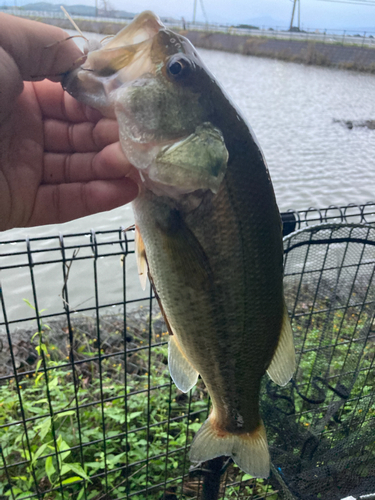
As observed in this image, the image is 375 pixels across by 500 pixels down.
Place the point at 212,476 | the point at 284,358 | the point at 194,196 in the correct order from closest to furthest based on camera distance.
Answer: the point at 194,196
the point at 284,358
the point at 212,476

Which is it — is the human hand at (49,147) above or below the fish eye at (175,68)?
below

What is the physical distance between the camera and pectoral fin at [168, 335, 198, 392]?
6.00ft

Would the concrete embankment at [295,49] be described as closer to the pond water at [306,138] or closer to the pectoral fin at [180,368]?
the pond water at [306,138]

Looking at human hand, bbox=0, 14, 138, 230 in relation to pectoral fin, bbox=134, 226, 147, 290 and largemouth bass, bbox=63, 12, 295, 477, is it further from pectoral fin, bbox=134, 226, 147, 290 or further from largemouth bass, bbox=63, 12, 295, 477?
pectoral fin, bbox=134, 226, 147, 290

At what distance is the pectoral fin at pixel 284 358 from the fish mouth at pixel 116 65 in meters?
1.19

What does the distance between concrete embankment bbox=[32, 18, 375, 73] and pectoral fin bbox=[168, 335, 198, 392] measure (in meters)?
30.4

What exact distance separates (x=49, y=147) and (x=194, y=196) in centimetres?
62

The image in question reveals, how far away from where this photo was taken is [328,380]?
110 inches

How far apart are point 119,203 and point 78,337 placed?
133 inches

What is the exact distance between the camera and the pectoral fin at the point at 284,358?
179 cm

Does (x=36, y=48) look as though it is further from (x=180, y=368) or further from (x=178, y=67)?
(x=180, y=368)

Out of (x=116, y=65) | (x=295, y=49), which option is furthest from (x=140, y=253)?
(x=295, y=49)

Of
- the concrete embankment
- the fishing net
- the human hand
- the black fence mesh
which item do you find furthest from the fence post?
the concrete embankment

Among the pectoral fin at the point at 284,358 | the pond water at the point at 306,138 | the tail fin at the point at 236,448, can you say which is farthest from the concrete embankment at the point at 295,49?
the tail fin at the point at 236,448
